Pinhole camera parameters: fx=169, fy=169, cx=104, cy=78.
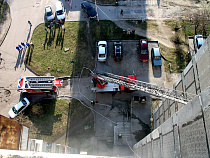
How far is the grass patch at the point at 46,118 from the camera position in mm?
24156

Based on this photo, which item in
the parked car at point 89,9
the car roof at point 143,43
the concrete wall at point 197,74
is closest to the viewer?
the concrete wall at point 197,74

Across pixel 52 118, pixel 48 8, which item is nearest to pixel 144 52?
pixel 52 118

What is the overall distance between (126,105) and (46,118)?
1199 centimetres

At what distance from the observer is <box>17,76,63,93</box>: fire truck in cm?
2441

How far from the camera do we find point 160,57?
88.4 feet

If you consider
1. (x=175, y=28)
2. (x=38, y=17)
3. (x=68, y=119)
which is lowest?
(x=68, y=119)

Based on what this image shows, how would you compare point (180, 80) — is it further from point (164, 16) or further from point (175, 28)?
point (164, 16)

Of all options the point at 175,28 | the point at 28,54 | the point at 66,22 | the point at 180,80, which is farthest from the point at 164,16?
the point at 28,54

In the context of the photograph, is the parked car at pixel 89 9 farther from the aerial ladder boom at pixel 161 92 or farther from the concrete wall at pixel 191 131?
the concrete wall at pixel 191 131

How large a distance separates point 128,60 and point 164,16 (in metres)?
11.9

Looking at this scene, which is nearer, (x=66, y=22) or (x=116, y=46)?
(x=116, y=46)

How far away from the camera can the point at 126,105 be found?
25.2 m

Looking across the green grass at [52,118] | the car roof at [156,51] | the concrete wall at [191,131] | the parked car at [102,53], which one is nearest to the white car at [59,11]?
the parked car at [102,53]

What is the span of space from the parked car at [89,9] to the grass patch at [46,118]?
54.0 feet
